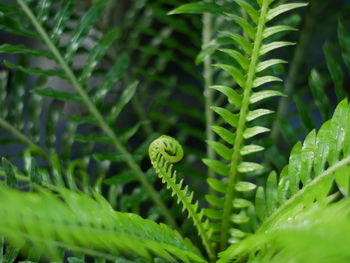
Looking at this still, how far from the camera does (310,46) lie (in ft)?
3.12

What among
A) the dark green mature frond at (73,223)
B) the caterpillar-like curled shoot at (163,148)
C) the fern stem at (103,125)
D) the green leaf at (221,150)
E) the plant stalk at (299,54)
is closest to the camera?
the dark green mature frond at (73,223)

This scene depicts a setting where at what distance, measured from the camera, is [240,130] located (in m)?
0.55

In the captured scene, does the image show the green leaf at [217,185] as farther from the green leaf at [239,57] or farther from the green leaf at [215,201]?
the green leaf at [239,57]

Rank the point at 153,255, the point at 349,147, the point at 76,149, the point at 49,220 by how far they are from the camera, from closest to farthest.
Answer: the point at 49,220
the point at 349,147
the point at 153,255
the point at 76,149

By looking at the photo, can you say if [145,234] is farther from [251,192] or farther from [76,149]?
[76,149]

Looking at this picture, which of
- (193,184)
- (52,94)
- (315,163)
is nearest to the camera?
(315,163)

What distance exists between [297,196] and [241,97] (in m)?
0.12

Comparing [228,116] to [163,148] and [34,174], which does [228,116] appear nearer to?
[163,148]

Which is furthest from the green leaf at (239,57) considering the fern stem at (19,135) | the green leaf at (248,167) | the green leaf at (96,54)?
the fern stem at (19,135)

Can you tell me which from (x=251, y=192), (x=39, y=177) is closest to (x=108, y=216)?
(x=39, y=177)

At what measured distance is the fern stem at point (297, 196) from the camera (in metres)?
0.49

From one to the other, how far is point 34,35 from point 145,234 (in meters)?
0.33

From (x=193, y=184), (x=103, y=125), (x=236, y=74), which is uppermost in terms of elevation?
(x=236, y=74)

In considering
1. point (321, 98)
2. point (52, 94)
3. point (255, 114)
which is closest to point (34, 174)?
point (52, 94)
